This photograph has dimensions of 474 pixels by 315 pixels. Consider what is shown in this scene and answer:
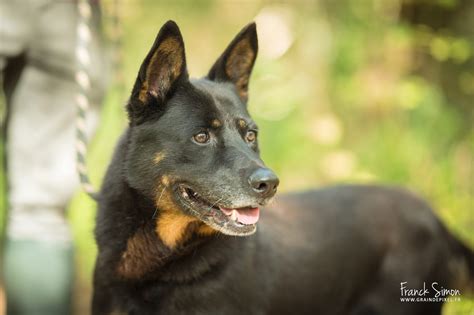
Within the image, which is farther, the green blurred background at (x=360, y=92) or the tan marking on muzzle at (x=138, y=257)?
the green blurred background at (x=360, y=92)

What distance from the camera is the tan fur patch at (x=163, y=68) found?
2982 millimetres

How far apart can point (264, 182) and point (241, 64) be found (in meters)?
0.94

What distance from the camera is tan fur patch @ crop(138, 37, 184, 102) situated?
9.78ft

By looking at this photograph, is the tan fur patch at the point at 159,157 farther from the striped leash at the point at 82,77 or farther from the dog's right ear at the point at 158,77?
the striped leash at the point at 82,77

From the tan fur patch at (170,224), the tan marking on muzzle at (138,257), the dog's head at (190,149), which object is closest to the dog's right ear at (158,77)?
the dog's head at (190,149)

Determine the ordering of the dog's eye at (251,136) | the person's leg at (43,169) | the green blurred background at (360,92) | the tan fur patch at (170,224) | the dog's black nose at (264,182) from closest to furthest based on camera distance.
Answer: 1. the dog's black nose at (264,182)
2. the tan fur patch at (170,224)
3. the dog's eye at (251,136)
4. the person's leg at (43,169)
5. the green blurred background at (360,92)

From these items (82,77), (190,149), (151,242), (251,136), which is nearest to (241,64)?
(251,136)

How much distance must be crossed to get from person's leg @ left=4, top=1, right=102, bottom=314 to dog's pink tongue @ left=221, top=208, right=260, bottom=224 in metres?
1.43

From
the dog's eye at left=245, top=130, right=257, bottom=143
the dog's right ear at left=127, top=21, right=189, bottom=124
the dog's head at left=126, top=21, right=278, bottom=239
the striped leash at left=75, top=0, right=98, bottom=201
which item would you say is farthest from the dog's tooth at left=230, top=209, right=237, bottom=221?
the striped leash at left=75, top=0, right=98, bottom=201

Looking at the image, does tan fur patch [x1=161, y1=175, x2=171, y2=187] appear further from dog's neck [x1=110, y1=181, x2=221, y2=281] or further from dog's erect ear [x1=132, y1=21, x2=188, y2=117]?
dog's erect ear [x1=132, y1=21, x2=188, y2=117]

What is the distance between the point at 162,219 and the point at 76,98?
1.35m

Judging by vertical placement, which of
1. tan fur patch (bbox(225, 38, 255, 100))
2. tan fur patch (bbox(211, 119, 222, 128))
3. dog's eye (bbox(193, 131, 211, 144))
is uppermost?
tan fur patch (bbox(225, 38, 255, 100))

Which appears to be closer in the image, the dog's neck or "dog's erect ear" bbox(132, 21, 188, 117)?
"dog's erect ear" bbox(132, 21, 188, 117)

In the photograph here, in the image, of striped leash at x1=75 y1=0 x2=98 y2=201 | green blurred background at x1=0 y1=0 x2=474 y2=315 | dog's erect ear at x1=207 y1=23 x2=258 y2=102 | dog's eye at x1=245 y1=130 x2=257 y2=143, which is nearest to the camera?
dog's eye at x1=245 y1=130 x2=257 y2=143
